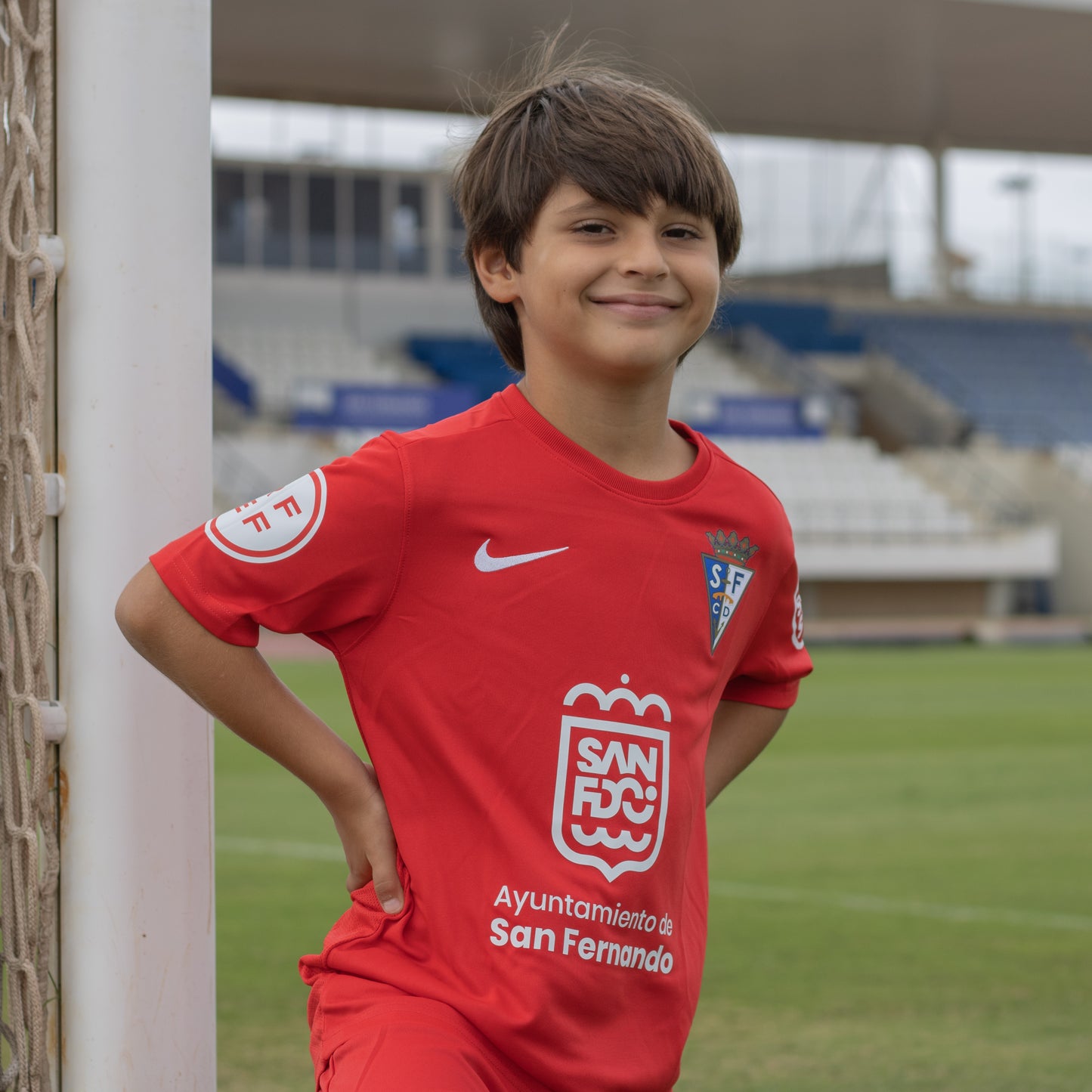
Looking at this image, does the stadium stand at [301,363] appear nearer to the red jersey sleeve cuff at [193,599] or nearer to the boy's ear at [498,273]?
the boy's ear at [498,273]

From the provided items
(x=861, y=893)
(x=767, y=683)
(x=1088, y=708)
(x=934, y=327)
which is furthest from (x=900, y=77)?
(x=767, y=683)

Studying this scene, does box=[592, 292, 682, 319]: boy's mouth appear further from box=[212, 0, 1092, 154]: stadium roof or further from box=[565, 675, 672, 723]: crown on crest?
box=[212, 0, 1092, 154]: stadium roof

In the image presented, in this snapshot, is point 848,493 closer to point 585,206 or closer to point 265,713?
point 585,206

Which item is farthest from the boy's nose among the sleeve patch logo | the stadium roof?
the stadium roof

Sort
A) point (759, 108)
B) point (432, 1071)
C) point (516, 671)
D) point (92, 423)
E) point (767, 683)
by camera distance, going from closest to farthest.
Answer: point (432, 1071) → point (516, 671) → point (92, 423) → point (767, 683) → point (759, 108)

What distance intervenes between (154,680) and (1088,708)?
13.1 metres

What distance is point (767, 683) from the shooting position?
98.6 inches

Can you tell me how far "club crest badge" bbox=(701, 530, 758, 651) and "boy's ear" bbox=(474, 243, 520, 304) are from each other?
407 millimetres

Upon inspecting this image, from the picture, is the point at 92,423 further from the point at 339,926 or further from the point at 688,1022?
the point at 688,1022

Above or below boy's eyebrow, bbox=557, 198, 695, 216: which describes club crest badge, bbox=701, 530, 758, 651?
below

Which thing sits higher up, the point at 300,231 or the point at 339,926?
the point at 339,926

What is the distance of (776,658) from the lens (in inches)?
96.5

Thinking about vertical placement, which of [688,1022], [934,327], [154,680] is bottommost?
[934,327]

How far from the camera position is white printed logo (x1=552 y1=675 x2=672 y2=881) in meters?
2.02
